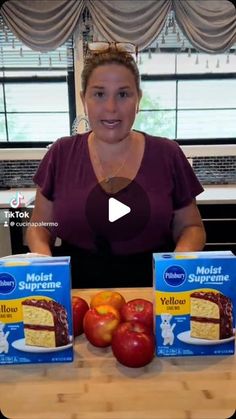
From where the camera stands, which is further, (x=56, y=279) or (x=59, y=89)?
(x=59, y=89)

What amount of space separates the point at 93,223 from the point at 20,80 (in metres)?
1.65

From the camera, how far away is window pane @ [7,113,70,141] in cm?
218

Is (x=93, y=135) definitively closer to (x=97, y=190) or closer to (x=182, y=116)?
(x=97, y=190)

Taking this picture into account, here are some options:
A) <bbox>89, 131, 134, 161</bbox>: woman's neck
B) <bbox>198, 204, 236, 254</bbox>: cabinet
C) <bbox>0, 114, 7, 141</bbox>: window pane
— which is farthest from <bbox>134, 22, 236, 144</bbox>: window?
<bbox>89, 131, 134, 161</bbox>: woman's neck

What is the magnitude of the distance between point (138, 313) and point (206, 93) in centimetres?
194

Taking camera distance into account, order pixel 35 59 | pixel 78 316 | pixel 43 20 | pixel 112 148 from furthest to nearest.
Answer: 1. pixel 35 59
2. pixel 43 20
3. pixel 112 148
4. pixel 78 316

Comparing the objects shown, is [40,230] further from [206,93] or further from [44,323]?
[206,93]

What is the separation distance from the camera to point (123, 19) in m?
1.77

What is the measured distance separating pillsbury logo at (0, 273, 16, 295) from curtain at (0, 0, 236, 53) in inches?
59.6

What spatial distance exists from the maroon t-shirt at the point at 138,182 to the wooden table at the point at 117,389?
0.30 m

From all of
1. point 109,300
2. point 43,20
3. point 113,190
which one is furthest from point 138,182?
point 43,20

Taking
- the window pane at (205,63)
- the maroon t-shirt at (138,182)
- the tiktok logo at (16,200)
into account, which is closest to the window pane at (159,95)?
the window pane at (205,63)

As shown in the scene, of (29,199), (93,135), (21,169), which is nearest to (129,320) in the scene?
(93,135)

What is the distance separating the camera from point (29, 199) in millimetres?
1787
